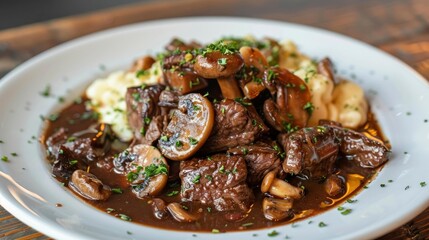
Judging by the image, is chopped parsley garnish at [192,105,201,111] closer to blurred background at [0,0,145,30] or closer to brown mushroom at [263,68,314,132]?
brown mushroom at [263,68,314,132]

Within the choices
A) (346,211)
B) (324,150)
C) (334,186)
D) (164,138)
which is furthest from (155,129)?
(346,211)

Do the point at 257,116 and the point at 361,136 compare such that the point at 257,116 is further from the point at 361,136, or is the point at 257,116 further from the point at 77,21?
the point at 77,21

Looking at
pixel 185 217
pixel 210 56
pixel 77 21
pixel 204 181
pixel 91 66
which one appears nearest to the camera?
pixel 185 217

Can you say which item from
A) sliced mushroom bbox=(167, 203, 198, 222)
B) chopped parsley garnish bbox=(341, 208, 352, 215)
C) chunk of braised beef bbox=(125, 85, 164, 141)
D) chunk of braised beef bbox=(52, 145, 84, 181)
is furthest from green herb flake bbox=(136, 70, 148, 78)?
chopped parsley garnish bbox=(341, 208, 352, 215)

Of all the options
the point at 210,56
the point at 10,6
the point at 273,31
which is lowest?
the point at 10,6

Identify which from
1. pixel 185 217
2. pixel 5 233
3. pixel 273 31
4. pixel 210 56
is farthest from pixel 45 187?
pixel 273 31

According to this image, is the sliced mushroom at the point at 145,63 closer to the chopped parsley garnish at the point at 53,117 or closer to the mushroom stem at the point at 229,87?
the chopped parsley garnish at the point at 53,117

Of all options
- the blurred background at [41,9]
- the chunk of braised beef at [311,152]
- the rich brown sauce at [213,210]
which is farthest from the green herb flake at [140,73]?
the blurred background at [41,9]

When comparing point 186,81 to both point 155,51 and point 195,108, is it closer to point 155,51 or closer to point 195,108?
point 195,108
